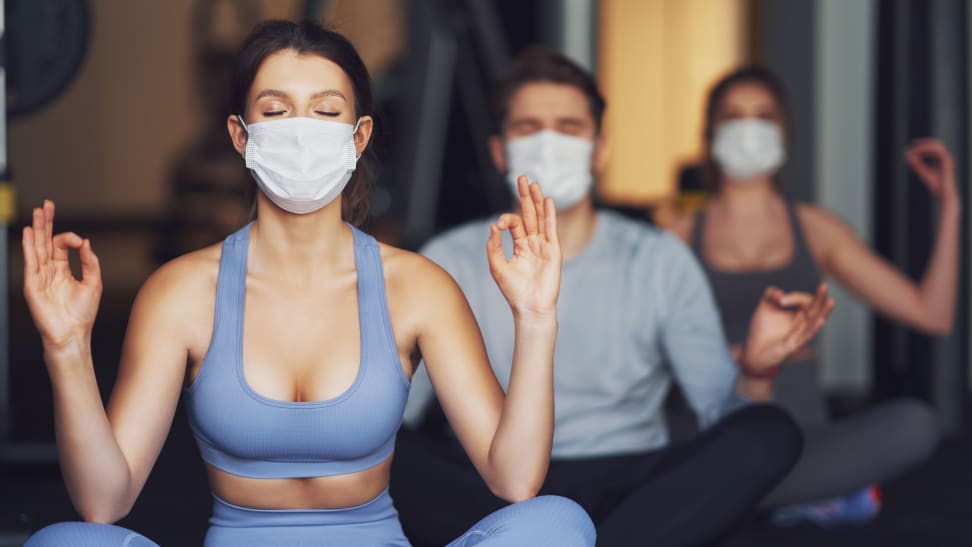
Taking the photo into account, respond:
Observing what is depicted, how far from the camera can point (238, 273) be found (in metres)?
1.71

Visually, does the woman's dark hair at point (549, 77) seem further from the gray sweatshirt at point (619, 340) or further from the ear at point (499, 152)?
the gray sweatshirt at point (619, 340)

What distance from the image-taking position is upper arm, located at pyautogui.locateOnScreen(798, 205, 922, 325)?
2.79m

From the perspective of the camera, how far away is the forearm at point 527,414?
1.58 metres

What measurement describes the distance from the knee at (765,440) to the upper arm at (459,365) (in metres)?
0.51

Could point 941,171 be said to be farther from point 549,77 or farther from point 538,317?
point 538,317

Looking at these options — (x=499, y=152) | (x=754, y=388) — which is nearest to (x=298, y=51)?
(x=499, y=152)

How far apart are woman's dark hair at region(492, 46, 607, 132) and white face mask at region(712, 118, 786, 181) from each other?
55 cm

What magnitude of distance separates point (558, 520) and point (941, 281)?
4.98 feet

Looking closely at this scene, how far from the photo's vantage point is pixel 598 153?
2.36 m

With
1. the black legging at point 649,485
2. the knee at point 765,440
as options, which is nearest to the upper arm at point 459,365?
the black legging at point 649,485

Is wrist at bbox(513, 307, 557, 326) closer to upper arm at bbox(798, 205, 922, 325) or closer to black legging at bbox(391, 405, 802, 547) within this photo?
black legging at bbox(391, 405, 802, 547)

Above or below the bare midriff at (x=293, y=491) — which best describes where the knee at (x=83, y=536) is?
above

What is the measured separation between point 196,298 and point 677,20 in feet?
13.8

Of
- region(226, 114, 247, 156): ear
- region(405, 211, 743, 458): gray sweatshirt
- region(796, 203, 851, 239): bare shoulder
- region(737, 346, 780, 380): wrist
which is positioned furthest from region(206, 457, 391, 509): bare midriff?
region(796, 203, 851, 239): bare shoulder
